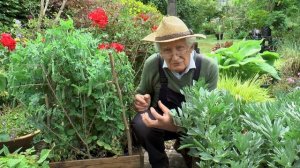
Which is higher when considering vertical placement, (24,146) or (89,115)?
(89,115)

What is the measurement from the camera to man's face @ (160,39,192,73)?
3164 millimetres

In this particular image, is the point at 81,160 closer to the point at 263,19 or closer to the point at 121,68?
the point at 121,68

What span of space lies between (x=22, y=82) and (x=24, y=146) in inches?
36.8

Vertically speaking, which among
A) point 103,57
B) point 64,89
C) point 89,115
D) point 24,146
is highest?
point 103,57

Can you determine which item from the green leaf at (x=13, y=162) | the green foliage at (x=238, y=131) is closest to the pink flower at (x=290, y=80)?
the green foliage at (x=238, y=131)

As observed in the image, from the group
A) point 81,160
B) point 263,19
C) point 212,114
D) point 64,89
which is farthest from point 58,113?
point 263,19

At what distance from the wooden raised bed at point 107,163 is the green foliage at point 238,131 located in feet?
3.00

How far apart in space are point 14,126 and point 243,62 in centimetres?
368

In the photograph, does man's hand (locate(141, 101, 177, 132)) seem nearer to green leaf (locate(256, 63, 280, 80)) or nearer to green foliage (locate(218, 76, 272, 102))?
green foliage (locate(218, 76, 272, 102))

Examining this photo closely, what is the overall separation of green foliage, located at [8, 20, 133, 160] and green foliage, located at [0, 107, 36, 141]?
0.54 metres

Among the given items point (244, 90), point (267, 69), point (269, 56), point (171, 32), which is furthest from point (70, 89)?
point (269, 56)

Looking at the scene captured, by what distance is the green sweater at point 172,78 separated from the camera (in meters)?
3.32

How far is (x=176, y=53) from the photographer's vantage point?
3.19 metres

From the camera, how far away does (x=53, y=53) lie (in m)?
2.75
